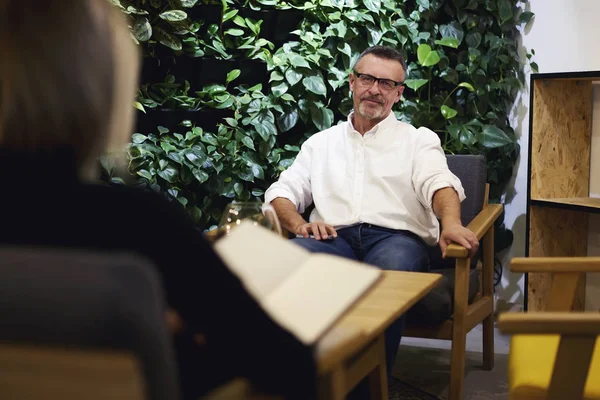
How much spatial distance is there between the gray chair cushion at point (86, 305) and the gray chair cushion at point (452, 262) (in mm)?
1743

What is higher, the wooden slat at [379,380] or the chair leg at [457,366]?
the wooden slat at [379,380]

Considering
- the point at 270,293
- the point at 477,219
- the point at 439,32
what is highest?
the point at 439,32

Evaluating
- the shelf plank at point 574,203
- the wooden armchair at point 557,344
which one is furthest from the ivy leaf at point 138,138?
the wooden armchair at point 557,344

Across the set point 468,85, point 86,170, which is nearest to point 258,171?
point 468,85

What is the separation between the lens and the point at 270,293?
3.70ft

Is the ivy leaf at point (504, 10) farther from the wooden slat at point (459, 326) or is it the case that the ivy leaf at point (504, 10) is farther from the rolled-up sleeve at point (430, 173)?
the wooden slat at point (459, 326)

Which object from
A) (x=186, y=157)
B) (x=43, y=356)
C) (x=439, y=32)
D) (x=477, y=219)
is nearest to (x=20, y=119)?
(x=43, y=356)

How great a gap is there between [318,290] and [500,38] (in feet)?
9.66

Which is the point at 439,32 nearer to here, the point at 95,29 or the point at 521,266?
the point at 521,266

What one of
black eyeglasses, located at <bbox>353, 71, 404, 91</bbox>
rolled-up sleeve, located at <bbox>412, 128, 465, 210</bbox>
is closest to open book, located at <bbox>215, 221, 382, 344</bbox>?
rolled-up sleeve, located at <bbox>412, 128, 465, 210</bbox>

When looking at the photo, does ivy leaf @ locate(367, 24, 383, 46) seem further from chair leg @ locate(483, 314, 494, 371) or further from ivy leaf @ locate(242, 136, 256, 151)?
chair leg @ locate(483, 314, 494, 371)

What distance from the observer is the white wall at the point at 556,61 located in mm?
3395

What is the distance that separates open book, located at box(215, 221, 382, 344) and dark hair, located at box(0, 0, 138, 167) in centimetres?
28

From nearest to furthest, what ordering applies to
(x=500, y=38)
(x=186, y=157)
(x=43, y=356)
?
(x=43, y=356), (x=186, y=157), (x=500, y=38)
